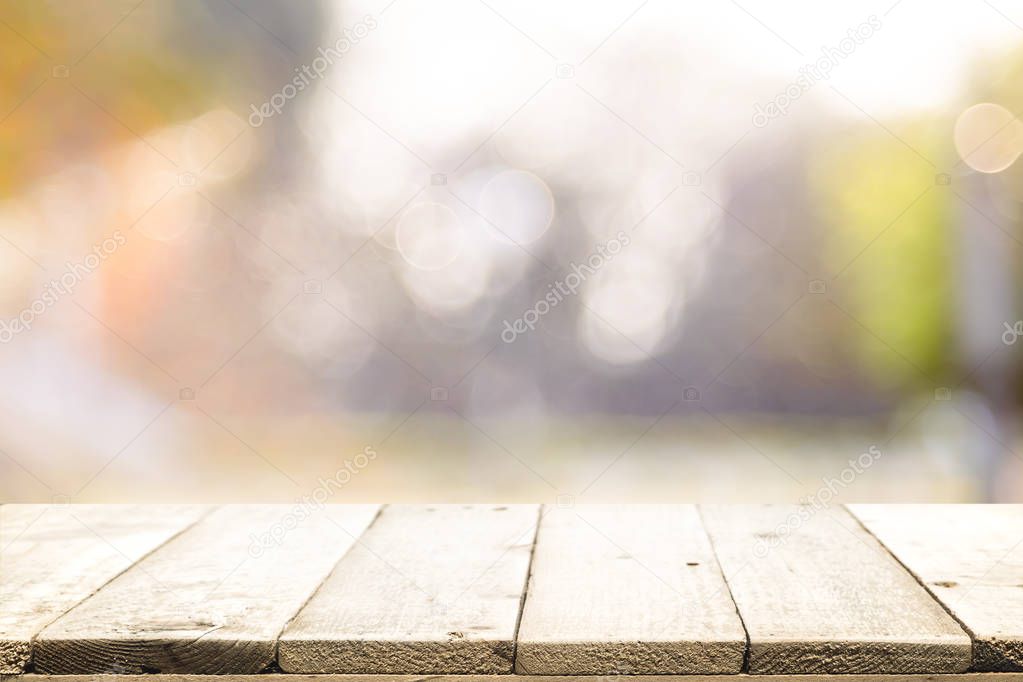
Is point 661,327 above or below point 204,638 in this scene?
above

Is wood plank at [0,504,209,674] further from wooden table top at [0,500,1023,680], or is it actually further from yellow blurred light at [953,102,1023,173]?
yellow blurred light at [953,102,1023,173]

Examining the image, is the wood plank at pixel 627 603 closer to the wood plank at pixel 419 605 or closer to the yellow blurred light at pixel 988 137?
the wood plank at pixel 419 605

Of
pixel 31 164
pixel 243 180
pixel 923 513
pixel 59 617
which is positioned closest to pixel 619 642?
pixel 59 617

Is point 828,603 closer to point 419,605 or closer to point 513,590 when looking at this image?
point 513,590

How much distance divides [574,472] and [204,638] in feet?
6.81

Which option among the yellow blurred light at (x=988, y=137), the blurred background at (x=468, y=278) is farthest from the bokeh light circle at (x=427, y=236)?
the yellow blurred light at (x=988, y=137)

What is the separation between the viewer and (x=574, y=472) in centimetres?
415

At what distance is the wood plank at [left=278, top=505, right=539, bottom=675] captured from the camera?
7.54ft

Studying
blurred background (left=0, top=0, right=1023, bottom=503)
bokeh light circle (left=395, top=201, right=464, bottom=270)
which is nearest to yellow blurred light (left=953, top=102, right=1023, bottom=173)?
blurred background (left=0, top=0, right=1023, bottom=503)

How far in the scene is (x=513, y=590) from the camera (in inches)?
106

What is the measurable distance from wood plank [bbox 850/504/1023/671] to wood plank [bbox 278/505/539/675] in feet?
3.53

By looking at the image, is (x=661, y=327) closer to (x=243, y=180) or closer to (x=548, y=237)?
(x=548, y=237)

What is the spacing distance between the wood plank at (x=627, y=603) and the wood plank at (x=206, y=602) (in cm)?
63

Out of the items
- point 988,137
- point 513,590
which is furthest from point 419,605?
point 988,137
